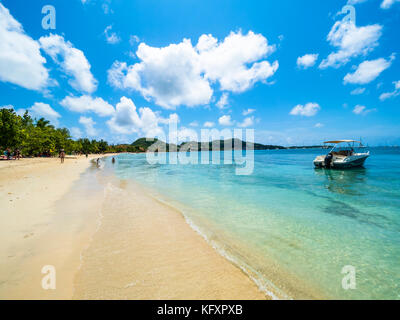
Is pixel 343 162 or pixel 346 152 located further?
pixel 346 152

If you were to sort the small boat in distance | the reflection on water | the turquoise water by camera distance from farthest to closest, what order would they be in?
the small boat in distance → the reflection on water → the turquoise water

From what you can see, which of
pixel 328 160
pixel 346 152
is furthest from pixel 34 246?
pixel 346 152

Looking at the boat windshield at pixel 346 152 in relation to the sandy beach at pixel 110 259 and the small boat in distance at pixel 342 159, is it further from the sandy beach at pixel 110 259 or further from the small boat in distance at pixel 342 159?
the sandy beach at pixel 110 259

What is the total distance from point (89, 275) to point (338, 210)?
12495 mm

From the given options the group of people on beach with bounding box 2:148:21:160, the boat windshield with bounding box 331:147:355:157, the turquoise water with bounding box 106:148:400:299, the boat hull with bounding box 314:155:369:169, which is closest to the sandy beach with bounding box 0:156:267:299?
the turquoise water with bounding box 106:148:400:299

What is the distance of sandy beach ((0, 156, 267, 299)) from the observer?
3.52 meters

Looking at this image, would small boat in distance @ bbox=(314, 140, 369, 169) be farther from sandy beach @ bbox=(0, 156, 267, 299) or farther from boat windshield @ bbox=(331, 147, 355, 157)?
sandy beach @ bbox=(0, 156, 267, 299)

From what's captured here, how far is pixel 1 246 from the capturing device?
4859mm

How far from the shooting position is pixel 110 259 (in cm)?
458

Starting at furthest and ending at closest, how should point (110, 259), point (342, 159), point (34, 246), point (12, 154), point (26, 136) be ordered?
point (12, 154)
point (26, 136)
point (342, 159)
point (34, 246)
point (110, 259)

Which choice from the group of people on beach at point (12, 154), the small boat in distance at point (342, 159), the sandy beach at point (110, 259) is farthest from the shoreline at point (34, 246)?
the group of people on beach at point (12, 154)

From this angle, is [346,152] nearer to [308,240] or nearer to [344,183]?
[344,183]
